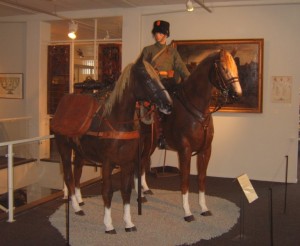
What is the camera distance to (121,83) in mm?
4020

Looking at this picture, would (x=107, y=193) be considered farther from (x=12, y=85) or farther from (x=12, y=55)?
(x=12, y=55)

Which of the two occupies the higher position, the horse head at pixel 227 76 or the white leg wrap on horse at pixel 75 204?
the horse head at pixel 227 76

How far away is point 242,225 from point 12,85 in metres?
7.30

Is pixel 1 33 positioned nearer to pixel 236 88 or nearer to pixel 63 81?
pixel 63 81

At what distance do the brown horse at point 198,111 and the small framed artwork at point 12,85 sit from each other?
5717 mm

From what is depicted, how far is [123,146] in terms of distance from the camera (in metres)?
4.05

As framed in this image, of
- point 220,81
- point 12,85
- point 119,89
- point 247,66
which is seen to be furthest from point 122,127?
point 12,85

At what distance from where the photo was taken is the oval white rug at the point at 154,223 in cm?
415

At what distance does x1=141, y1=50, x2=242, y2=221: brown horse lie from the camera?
437cm

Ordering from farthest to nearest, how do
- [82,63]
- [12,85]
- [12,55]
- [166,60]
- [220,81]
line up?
1. [82,63]
2. [12,55]
3. [12,85]
4. [166,60]
5. [220,81]

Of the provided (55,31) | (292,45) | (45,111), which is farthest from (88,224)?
(55,31)

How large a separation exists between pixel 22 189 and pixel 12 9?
200 inches

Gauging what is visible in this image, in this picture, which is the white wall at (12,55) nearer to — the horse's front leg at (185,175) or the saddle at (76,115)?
the saddle at (76,115)

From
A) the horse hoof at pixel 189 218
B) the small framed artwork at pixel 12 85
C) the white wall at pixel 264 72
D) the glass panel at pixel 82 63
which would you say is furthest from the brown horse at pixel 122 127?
the glass panel at pixel 82 63
